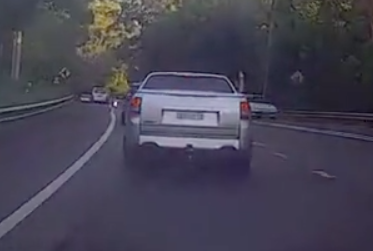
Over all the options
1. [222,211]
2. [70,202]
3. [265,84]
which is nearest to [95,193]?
[70,202]

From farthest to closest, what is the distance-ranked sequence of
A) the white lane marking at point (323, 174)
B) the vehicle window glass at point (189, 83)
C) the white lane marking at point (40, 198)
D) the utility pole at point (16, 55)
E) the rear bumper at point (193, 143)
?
the utility pole at point (16, 55)
the vehicle window glass at point (189, 83)
the white lane marking at point (323, 174)
the rear bumper at point (193, 143)
the white lane marking at point (40, 198)

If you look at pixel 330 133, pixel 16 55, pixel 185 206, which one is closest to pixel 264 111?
pixel 16 55

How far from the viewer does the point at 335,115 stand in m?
44.8

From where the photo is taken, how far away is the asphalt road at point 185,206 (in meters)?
9.50

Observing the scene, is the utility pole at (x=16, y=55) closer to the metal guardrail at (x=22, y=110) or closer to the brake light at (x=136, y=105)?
the metal guardrail at (x=22, y=110)

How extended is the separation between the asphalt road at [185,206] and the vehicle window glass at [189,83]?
147 centimetres

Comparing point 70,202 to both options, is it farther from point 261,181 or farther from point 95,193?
point 261,181

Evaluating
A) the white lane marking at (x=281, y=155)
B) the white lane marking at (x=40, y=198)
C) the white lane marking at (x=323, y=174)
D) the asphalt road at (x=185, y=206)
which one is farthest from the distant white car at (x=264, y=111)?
the white lane marking at (x=323, y=174)

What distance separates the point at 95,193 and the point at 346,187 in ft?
13.4

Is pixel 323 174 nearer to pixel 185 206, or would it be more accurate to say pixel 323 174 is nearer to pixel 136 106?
pixel 136 106

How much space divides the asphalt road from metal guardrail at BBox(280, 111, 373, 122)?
1836 centimetres

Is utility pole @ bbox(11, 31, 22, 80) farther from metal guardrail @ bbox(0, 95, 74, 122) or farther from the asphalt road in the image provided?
the asphalt road

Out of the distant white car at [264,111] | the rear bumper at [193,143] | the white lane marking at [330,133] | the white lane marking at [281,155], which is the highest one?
the rear bumper at [193,143]

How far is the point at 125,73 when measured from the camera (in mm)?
126750
